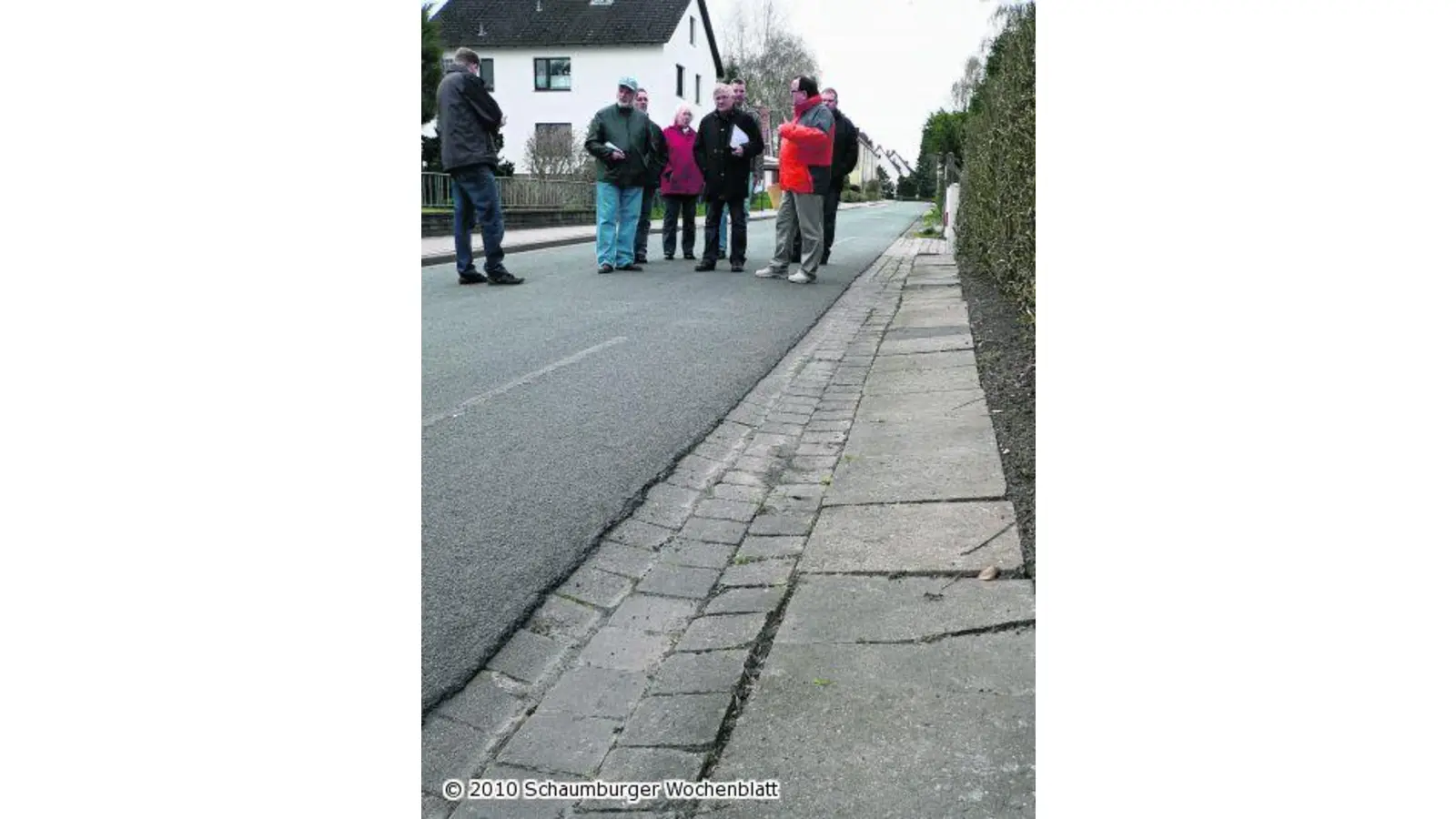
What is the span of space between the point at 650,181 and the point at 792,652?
838 centimetres

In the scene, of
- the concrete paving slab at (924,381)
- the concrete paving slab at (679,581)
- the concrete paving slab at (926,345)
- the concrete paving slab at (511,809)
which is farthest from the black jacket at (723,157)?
the concrete paving slab at (511,809)

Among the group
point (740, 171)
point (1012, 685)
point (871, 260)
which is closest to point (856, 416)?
point (1012, 685)

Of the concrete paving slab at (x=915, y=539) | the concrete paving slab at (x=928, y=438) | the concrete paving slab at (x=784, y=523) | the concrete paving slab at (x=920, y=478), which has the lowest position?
the concrete paving slab at (x=784, y=523)

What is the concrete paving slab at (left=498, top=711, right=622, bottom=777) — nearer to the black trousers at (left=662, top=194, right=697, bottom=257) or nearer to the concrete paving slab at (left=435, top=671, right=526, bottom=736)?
the concrete paving slab at (left=435, top=671, right=526, bottom=736)

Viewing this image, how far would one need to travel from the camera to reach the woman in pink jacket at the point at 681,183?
10586 mm

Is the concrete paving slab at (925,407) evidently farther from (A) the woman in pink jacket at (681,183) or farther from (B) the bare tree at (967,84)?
(A) the woman in pink jacket at (681,183)

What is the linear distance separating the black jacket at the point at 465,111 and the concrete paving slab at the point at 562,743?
967 millimetres

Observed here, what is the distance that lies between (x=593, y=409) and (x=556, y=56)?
77.7 inches

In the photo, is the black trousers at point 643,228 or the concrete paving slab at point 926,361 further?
the black trousers at point 643,228

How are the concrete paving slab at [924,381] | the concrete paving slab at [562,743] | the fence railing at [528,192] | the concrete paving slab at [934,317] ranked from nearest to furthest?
the concrete paving slab at [562,743]
the fence railing at [528,192]
the concrete paving slab at [924,381]
the concrete paving slab at [934,317]

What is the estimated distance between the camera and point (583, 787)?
5.00 ft

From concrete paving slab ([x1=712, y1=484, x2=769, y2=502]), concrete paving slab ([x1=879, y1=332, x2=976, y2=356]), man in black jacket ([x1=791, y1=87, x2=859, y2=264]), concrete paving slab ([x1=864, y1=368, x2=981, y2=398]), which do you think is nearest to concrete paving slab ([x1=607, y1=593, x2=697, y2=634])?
concrete paving slab ([x1=712, y1=484, x2=769, y2=502])

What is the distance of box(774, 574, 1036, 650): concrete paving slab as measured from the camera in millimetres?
1977
